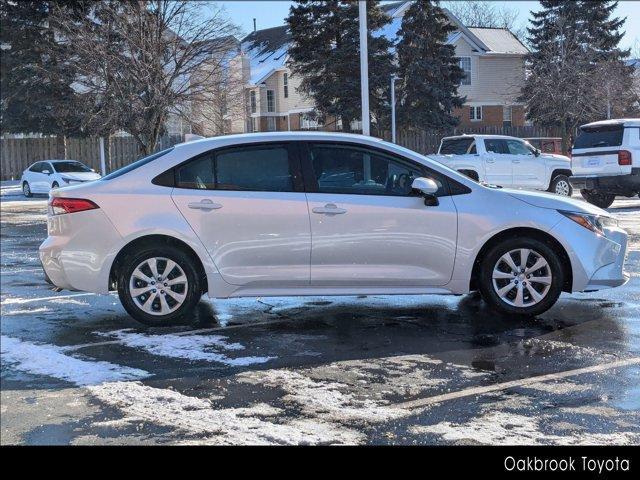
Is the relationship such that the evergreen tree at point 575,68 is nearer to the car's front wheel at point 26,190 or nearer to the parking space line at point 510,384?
the car's front wheel at point 26,190

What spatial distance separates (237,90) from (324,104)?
7.20 meters

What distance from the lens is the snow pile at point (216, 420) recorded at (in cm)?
433

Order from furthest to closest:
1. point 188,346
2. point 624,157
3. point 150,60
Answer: point 150,60, point 624,157, point 188,346

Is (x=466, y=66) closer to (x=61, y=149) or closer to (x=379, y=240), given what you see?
(x=61, y=149)

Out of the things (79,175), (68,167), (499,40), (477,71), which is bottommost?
(79,175)

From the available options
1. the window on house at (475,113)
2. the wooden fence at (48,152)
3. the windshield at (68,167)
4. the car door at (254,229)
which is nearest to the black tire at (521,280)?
the car door at (254,229)

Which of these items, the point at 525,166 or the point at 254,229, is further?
the point at 525,166

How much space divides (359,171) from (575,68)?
115 feet

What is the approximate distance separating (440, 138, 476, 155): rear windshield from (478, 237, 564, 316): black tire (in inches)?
530

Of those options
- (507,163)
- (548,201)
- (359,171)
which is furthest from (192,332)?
(507,163)

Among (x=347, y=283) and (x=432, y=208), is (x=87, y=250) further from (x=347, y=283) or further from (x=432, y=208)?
(x=432, y=208)

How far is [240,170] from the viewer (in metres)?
7.20

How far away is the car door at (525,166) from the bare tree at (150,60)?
11.5 m

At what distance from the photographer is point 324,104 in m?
36.8
